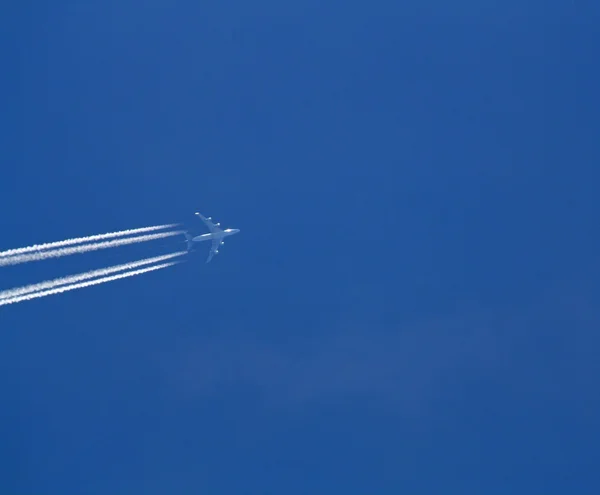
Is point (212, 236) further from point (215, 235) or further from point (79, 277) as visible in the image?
point (79, 277)

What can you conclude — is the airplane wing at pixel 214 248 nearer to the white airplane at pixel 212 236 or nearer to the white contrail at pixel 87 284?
the white airplane at pixel 212 236

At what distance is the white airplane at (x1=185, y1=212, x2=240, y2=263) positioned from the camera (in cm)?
8244

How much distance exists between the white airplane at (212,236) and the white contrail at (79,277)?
4.81 feet

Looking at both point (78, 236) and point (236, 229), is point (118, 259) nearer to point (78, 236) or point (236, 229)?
point (78, 236)

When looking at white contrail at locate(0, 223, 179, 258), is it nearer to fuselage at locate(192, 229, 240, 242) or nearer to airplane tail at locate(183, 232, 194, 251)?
airplane tail at locate(183, 232, 194, 251)

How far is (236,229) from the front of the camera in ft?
275

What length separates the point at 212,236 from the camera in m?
82.8

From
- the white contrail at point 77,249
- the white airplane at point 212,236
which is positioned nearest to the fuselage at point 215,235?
the white airplane at point 212,236

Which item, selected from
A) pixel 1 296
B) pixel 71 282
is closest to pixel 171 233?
pixel 71 282

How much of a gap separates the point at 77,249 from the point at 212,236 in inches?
480

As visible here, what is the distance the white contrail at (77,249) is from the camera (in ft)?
239

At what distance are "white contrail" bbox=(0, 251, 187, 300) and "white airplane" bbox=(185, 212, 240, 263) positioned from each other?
147 cm

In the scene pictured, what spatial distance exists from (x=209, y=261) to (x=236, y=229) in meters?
3.84

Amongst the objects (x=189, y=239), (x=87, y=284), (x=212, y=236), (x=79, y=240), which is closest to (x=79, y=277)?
(x=87, y=284)
